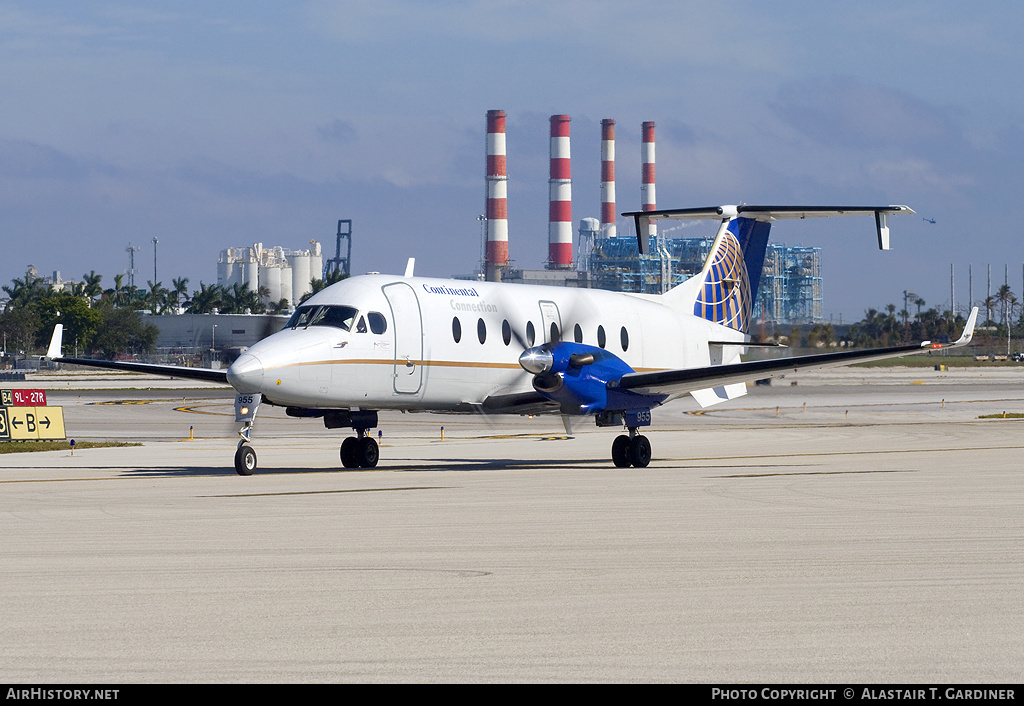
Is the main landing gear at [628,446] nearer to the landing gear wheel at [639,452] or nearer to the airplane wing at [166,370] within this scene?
the landing gear wheel at [639,452]

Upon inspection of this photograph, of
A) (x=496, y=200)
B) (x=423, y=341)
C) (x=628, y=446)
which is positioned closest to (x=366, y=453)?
(x=423, y=341)

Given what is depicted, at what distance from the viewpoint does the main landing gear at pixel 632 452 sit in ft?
85.4

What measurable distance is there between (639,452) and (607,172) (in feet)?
485

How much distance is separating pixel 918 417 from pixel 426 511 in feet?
123

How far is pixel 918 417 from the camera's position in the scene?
49469 mm

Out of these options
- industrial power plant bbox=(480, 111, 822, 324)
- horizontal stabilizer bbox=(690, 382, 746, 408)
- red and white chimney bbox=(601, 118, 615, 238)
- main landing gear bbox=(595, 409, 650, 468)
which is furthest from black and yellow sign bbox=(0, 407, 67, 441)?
red and white chimney bbox=(601, 118, 615, 238)

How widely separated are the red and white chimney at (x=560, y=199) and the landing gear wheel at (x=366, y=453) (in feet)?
441

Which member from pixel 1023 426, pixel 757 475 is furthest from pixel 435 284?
pixel 1023 426

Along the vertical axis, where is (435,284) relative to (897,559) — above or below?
above

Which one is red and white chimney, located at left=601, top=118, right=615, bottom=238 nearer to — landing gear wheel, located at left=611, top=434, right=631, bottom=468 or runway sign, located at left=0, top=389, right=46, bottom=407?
runway sign, located at left=0, top=389, right=46, bottom=407

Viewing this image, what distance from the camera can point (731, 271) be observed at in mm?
32688

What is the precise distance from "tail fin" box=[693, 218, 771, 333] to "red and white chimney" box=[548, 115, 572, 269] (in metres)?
126

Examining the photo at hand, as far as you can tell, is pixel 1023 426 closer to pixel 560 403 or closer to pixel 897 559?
pixel 560 403

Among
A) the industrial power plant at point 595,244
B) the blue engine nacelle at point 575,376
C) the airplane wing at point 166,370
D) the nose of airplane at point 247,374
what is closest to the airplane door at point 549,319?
the blue engine nacelle at point 575,376
